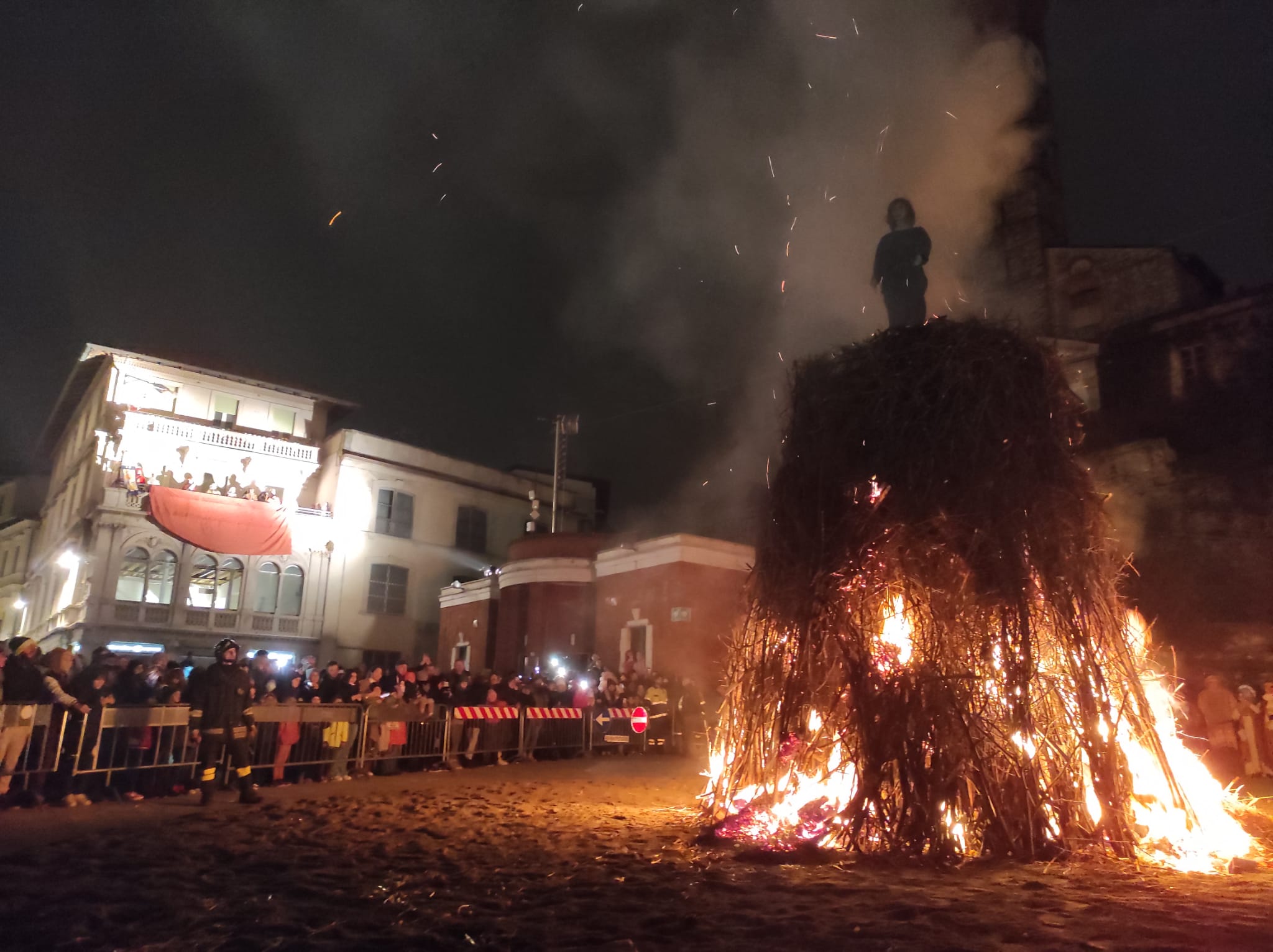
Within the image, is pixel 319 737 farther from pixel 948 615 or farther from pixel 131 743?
pixel 948 615

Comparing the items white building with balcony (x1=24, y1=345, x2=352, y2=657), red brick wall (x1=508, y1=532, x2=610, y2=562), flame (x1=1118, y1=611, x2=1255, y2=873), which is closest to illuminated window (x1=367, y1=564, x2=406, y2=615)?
white building with balcony (x1=24, y1=345, x2=352, y2=657)

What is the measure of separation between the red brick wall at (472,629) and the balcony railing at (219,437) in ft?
27.6

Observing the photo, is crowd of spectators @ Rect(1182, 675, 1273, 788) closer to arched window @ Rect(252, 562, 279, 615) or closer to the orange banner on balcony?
the orange banner on balcony

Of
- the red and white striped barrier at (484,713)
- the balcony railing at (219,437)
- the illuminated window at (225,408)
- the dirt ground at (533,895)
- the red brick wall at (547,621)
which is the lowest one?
the dirt ground at (533,895)

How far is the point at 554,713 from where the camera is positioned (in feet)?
49.3

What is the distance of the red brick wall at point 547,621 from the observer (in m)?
24.0

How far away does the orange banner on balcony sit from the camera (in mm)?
26953

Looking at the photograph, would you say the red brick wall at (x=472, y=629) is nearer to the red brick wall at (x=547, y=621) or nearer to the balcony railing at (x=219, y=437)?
the red brick wall at (x=547, y=621)

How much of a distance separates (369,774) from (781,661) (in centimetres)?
762

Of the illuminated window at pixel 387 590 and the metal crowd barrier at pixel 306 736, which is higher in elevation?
the illuminated window at pixel 387 590

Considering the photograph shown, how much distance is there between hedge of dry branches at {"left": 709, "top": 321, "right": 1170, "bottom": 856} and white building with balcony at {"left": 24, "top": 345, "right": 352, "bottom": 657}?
26186 millimetres

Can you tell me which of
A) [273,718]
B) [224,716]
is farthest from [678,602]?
[224,716]

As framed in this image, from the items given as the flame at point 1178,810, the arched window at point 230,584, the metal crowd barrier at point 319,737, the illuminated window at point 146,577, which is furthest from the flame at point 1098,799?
the illuminated window at point 146,577

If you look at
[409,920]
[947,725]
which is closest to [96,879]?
[409,920]
